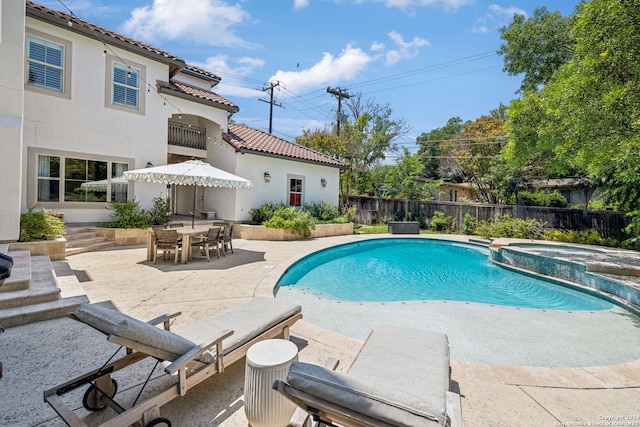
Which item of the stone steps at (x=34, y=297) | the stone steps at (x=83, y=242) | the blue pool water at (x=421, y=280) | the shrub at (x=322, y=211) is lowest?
the blue pool water at (x=421, y=280)

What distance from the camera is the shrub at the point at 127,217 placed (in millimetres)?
10938

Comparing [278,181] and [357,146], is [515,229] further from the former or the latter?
[357,146]

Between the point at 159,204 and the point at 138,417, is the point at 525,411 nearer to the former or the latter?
the point at 138,417

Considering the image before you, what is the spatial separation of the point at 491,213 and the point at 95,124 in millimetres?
20119

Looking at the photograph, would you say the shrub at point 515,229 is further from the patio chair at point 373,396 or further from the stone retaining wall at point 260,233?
the patio chair at point 373,396

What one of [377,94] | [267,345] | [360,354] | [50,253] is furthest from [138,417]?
[377,94]

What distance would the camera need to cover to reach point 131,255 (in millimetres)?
9133

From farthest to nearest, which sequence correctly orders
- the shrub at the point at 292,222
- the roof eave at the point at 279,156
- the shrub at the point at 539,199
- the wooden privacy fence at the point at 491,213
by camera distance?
the shrub at the point at 539,199, the wooden privacy fence at the point at 491,213, the roof eave at the point at 279,156, the shrub at the point at 292,222

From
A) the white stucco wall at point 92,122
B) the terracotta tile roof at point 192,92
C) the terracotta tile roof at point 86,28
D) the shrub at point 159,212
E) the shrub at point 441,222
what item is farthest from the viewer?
the shrub at point 441,222

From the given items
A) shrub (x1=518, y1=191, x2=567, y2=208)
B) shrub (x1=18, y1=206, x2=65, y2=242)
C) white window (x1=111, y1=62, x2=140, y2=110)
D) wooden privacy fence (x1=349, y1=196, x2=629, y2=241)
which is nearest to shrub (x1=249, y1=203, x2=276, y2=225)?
white window (x1=111, y1=62, x2=140, y2=110)

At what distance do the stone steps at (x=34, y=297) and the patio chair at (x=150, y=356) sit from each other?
96.3 inches

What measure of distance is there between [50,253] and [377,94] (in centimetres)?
2687

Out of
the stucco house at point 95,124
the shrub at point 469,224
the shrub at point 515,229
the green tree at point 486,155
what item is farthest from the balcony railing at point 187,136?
the green tree at point 486,155

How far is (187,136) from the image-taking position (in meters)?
14.8
